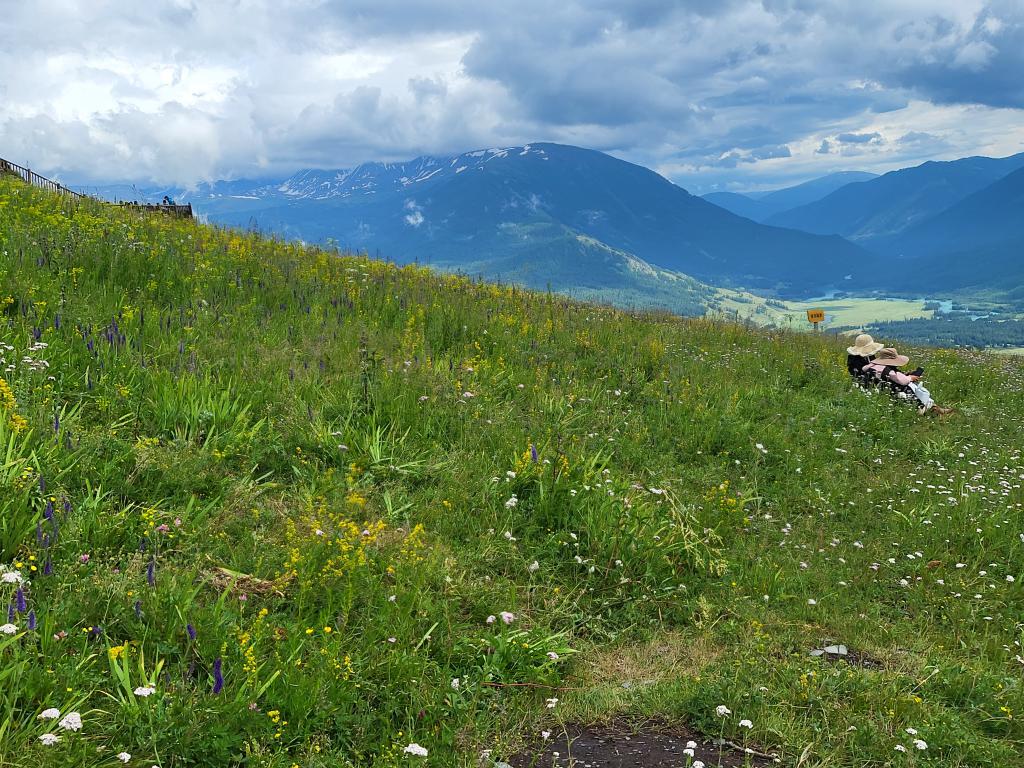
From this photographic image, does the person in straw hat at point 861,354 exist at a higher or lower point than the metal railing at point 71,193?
lower

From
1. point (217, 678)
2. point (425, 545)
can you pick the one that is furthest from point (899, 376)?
point (217, 678)

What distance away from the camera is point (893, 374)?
1299 cm

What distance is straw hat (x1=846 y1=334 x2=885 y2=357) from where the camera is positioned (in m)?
14.2

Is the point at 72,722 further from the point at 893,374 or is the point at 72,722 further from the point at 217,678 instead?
the point at 893,374

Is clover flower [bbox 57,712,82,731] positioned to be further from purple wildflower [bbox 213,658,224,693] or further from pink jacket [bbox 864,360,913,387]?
pink jacket [bbox 864,360,913,387]

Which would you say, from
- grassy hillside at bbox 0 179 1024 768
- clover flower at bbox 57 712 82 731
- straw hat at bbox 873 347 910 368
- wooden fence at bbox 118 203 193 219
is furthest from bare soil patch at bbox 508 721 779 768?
wooden fence at bbox 118 203 193 219

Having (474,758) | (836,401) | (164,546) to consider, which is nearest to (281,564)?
(164,546)

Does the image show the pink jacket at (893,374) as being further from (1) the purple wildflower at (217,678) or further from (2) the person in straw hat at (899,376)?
(1) the purple wildflower at (217,678)

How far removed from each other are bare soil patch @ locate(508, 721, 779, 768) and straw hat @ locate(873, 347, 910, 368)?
12185 mm

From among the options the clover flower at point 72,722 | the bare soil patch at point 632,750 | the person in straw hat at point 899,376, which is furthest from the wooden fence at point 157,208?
the person in straw hat at point 899,376

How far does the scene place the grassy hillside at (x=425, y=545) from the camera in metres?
3.49

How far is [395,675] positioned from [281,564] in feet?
4.18

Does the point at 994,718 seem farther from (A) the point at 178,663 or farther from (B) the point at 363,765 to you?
(A) the point at 178,663

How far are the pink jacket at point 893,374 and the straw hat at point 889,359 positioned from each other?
10 centimetres
